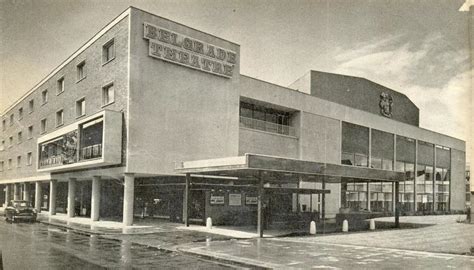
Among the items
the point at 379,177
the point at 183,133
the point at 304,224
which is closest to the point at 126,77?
the point at 183,133

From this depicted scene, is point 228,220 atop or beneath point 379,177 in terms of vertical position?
beneath

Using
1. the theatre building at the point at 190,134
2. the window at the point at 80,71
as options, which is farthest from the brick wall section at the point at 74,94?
the window at the point at 80,71

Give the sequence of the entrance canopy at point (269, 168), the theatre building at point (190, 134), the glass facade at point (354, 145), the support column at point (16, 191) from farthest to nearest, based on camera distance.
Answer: the support column at point (16, 191) → the glass facade at point (354, 145) → the theatre building at point (190, 134) → the entrance canopy at point (269, 168)

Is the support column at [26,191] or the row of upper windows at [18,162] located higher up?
the row of upper windows at [18,162]

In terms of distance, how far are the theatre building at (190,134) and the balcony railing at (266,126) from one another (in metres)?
0.10

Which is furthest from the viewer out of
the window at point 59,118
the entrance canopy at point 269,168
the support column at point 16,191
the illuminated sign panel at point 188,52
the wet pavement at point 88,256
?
the support column at point 16,191

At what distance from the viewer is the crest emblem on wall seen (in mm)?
50969

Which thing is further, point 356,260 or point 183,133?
point 183,133

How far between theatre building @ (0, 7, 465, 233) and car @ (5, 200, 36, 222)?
3.76 meters

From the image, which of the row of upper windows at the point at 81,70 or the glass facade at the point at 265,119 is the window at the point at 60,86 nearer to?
the row of upper windows at the point at 81,70

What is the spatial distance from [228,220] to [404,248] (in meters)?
14.5

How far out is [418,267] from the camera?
12797 mm

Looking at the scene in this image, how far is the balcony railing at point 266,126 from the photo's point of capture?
119ft

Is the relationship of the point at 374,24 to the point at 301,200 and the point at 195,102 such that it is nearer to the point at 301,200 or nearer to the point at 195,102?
the point at 195,102
